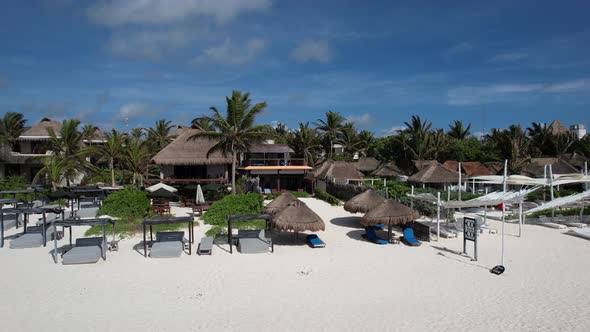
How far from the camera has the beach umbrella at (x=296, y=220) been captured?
1365cm

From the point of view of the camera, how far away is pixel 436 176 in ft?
101

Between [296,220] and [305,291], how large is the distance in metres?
4.15

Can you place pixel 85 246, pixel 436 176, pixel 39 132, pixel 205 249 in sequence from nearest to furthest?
pixel 85 246 → pixel 205 249 → pixel 436 176 → pixel 39 132

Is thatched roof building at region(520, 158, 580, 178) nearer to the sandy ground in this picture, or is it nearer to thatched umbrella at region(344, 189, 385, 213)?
the sandy ground

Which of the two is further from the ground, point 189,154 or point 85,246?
point 189,154

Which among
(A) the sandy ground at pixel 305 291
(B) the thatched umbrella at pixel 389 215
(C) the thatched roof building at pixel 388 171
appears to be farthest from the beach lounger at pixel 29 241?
(C) the thatched roof building at pixel 388 171

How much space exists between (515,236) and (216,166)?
18.7 m

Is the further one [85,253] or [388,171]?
[388,171]

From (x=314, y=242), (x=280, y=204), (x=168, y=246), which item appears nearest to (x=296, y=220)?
(x=314, y=242)

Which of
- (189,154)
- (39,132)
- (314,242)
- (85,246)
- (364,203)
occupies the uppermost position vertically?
(39,132)

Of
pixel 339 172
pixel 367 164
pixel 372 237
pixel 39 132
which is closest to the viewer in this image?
pixel 372 237

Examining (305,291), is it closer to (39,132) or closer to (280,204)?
(280,204)

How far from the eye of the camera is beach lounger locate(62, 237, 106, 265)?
39.4 ft

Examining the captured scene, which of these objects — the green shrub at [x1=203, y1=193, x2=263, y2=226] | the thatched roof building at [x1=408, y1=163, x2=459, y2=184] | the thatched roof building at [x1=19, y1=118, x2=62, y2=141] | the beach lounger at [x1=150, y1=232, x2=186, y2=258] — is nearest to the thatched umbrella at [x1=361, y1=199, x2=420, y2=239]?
the green shrub at [x1=203, y1=193, x2=263, y2=226]
